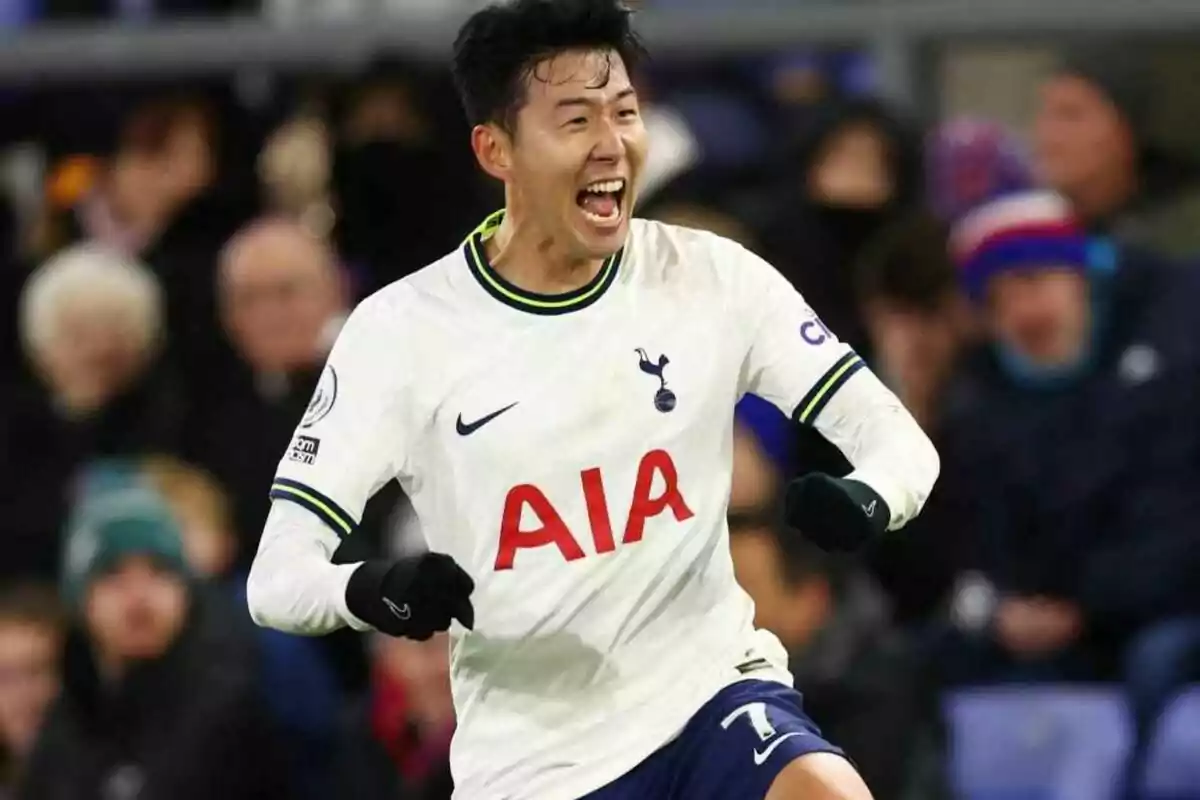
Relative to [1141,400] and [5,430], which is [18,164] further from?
[1141,400]

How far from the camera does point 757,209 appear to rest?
7930 millimetres

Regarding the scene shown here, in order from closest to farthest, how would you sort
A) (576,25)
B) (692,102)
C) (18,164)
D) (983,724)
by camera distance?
1. (576,25)
2. (983,724)
3. (692,102)
4. (18,164)

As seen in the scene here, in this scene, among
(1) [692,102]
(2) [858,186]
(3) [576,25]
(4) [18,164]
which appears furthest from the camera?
(4) [18,164]

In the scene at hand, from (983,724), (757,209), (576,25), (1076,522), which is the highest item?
(576,25)

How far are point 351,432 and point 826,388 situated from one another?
2.66ft

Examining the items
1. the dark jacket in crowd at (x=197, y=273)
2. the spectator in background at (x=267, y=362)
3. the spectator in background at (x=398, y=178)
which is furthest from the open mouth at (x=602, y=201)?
the dark jacket in crowd at (x=197, y=273)

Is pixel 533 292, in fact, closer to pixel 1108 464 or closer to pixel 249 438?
pixel 1108 464

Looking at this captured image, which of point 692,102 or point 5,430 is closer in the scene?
point 5,430

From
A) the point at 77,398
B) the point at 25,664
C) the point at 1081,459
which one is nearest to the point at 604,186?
the point at 1081,459

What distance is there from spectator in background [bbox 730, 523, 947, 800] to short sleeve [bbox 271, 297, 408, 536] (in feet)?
6.32

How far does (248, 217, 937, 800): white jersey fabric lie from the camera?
15.5ft

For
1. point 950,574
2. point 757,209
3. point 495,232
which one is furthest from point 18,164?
point 495,232

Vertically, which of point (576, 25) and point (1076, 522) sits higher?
point (576, 25)

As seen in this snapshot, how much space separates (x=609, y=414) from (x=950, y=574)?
268cm
